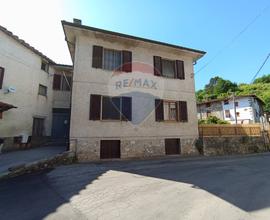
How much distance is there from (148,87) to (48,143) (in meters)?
9.55

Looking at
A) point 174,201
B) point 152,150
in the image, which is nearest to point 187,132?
point 152,150

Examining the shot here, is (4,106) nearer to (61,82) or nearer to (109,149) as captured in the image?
(61,82)

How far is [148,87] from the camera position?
12.6m

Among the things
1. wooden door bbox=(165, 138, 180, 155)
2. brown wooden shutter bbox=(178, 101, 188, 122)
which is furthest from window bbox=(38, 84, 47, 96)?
brown wooden shutter bbox=(178, 101, 188, 122)

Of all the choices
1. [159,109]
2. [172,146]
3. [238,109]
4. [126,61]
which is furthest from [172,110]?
[238,109]

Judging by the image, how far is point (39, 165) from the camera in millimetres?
8438

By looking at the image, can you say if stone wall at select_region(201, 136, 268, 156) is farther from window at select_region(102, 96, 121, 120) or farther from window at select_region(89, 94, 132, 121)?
window at select_region(102, 96, 121, 120)

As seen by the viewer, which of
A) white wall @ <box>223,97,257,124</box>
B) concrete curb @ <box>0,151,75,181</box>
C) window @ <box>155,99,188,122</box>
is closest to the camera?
concrete curb @ <box>0,151,75,181</box>

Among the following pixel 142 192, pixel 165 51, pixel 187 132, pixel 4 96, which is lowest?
pixel 142 192

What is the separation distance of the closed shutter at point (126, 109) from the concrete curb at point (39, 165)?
3.73 m

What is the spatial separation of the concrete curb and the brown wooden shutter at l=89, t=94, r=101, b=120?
2.39 meters

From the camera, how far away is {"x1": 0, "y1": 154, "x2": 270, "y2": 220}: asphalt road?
12.9ft

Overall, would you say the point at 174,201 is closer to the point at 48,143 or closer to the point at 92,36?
the point at 92,36

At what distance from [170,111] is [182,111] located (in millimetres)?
880
